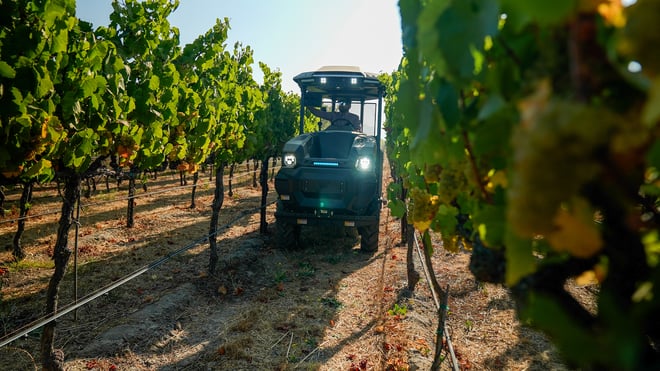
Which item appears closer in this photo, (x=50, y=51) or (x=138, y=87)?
(x=50, y=51)

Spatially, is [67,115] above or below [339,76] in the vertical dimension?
below

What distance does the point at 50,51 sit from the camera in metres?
2.82

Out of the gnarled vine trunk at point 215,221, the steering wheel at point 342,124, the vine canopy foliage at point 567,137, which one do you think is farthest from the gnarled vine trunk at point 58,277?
the steering wheel at point 342,124

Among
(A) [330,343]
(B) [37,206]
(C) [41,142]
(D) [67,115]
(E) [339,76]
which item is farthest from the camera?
(B) [37,206]

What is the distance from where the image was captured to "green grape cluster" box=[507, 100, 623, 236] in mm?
391

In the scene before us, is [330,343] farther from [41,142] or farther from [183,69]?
[183,69]

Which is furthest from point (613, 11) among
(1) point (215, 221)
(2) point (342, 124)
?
(2) point (342, 124)

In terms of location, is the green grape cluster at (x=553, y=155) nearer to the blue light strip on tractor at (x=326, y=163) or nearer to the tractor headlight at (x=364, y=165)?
the tractor headlight at (x=364, y=165)

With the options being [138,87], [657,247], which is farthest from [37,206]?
[657,247]

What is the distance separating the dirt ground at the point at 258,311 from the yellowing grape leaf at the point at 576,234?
11.4 feet

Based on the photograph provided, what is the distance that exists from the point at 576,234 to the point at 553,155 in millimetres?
151

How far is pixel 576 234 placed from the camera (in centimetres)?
48

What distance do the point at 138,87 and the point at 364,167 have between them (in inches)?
140

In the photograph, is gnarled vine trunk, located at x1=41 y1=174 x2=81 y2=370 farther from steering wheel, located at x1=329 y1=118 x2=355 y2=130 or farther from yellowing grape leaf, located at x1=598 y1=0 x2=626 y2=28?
steering wheel, located at x1=329 y1=118 x2=355 y2=130
